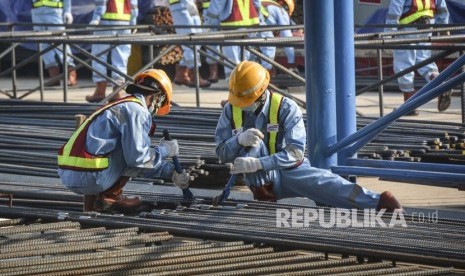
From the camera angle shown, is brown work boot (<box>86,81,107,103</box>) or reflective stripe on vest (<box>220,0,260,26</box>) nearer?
brown work boot (<box>86,81,107,103</box>)

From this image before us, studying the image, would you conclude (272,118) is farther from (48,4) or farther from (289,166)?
(48,4)

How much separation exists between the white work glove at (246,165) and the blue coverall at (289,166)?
5 centimetres

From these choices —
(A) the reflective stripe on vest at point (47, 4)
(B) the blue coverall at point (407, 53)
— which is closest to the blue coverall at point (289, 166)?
(B) the blue coverall at point (407, 53)

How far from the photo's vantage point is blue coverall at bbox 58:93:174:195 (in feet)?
28.9

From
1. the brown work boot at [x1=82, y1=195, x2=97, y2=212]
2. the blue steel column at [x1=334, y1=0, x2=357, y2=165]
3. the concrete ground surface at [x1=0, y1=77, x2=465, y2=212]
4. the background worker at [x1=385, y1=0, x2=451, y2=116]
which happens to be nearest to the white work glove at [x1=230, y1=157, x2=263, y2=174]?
the brown work boot at [x1=82, y1=195, x2=97, y2=212]

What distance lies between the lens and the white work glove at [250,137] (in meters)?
8.81

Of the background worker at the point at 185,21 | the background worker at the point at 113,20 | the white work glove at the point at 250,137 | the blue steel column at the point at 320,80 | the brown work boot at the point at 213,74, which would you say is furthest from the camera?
the brown work boot at the point at 213,74

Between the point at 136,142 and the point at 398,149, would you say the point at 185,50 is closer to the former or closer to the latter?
the point at 398,149

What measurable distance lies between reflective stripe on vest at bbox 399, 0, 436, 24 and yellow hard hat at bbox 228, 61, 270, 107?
27.0 feet

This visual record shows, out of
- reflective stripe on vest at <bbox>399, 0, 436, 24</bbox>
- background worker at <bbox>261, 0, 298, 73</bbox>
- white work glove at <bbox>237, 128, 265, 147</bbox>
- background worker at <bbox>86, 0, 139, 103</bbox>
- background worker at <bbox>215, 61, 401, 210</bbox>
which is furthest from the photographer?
background worker at <bbox>261, 0, 298, 73</bbox>

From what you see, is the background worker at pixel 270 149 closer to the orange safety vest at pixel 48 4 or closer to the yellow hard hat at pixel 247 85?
the yellow hard hat at pixel 247 85

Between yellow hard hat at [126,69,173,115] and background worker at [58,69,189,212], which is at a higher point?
yellow hard hat at [126,69,173,115]

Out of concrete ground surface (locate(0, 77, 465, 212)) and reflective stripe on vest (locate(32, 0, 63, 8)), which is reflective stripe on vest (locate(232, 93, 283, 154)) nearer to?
concrete ground surface (locate(0, 77, 465, 212))

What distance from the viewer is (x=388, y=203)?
876 centimetres
